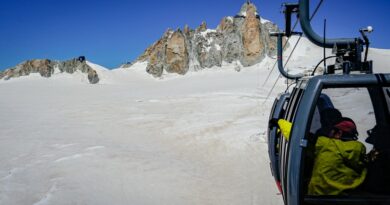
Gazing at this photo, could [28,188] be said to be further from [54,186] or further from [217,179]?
[217,179]

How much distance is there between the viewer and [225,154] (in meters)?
8.89

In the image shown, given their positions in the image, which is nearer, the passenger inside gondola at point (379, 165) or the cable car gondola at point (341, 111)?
the cable car gondola at point (341, 111)

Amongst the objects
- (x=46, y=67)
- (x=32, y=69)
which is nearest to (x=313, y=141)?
(x=46, y=67)

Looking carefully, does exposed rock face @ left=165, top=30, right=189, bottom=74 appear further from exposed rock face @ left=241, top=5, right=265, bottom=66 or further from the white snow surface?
the white snow surface

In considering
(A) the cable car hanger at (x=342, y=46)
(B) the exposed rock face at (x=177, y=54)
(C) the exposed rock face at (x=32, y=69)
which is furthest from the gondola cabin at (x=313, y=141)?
(C) the exposed rock face at (x=32, y=69)

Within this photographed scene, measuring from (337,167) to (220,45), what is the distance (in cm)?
5574

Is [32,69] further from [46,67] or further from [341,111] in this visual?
[341,111]

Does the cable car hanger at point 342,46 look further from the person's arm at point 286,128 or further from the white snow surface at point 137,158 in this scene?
the white snow surface at point 137,158

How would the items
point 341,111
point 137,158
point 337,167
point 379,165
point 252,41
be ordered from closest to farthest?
point 337,167
point 379,165
point 341,111
point 137,158
point 252,41

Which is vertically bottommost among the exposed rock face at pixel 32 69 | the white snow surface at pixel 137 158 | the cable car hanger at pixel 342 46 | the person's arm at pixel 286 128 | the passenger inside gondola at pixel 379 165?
the white snow surface at pixel 137 158

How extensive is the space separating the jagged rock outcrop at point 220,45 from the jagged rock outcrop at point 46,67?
34.7 feet

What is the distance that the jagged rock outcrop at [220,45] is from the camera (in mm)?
54406

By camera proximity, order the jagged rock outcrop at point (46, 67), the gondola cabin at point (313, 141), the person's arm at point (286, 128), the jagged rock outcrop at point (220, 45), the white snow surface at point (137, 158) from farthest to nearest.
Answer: the jagged rock outcrop at point (46, 67), the jagged rock outcrop at point (220, 45), the white snow surface at point (137, 158), the person's arm at point (286, 128), the gondola cabin at point (313, 141)

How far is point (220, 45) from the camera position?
2288 inches
